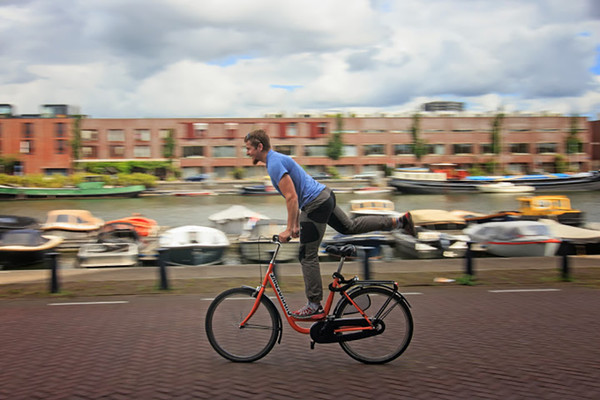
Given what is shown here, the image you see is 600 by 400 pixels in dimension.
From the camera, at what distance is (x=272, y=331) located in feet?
15.1

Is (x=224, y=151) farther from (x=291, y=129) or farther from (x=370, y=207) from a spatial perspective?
(x=370, y=207)

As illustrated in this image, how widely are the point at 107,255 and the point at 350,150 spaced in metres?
63.7

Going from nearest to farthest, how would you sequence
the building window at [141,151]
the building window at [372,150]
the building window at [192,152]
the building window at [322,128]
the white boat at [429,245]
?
the white boat at [429,245] < the building window at [141,151] < the building window at [192,152] < the building window at [322,128] < the building window at [372,150]

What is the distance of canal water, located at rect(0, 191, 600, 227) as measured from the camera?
50.5 m

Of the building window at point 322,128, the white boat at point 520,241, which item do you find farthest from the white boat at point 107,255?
the building window at point 322,128

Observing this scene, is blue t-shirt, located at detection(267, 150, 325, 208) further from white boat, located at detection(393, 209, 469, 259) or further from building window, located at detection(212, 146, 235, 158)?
building window, located at detection(212, 146, 235, 158)

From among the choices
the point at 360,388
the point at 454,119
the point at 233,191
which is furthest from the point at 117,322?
the point at 454,119

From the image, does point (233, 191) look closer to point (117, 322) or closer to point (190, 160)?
point (190, 160)

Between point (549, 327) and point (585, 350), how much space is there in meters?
0.89

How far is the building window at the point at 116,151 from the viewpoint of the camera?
7931 cm

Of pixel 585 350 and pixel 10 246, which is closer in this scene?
pixel 585 350

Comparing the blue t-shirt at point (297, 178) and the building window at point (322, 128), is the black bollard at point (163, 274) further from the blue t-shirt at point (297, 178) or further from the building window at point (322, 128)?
the building window at point (322, 128)

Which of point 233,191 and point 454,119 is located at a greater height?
point 454,119

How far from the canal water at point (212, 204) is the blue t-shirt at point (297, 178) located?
4041 centimetres
